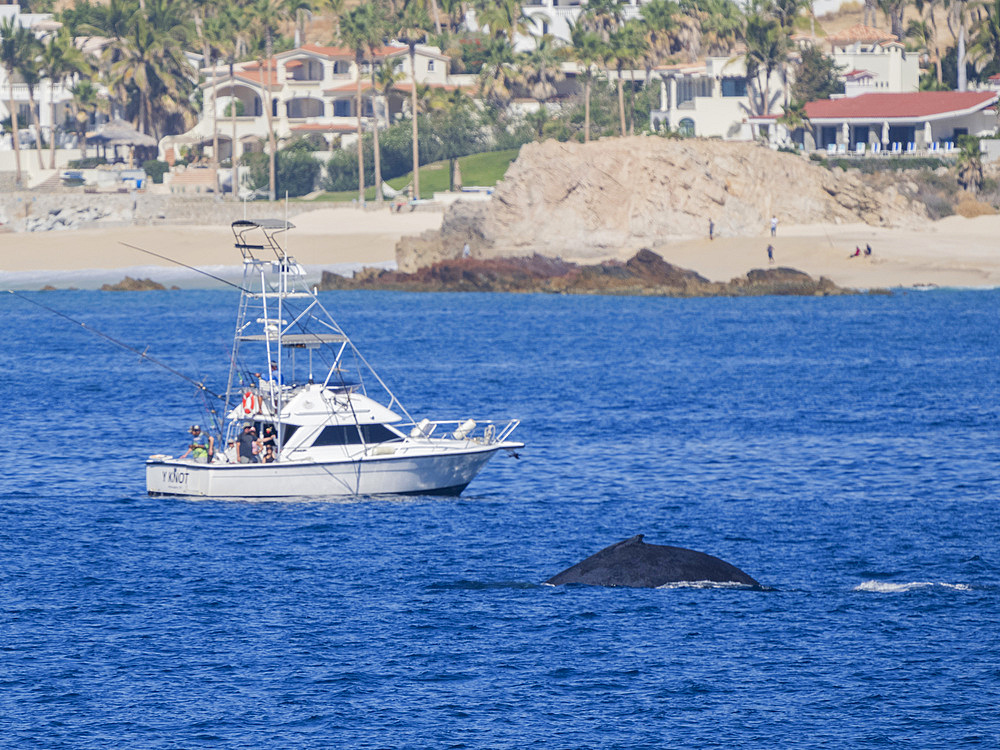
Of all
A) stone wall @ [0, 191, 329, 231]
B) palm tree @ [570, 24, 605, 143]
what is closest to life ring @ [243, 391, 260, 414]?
stone wall @ [0, 191, 329, 231]

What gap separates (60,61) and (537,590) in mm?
127242

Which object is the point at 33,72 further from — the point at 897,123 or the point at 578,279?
the point at 897,123

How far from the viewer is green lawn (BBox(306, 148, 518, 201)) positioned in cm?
14312

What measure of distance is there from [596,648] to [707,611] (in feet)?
10.8

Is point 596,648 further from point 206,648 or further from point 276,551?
point 276,551

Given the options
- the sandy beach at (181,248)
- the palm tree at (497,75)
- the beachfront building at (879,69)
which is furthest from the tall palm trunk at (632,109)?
the sandy beach at (181,248)

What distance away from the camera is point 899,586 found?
1353 inches

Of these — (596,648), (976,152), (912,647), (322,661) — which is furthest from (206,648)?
(976,152)

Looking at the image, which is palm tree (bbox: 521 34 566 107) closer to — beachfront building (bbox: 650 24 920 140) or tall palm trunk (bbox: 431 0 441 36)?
beachfront building (bbox: 650 24 920 140)

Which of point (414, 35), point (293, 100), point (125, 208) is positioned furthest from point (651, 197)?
point (293, 100)

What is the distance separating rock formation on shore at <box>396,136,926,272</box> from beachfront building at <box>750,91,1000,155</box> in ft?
22.8

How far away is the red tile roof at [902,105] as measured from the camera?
413 ft

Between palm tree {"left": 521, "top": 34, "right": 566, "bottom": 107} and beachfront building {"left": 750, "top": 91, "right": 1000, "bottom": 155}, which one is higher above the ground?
palm tree {"left": 521, "top": 34, "right": 566, "bottom": 107}

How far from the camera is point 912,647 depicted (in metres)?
30.0
